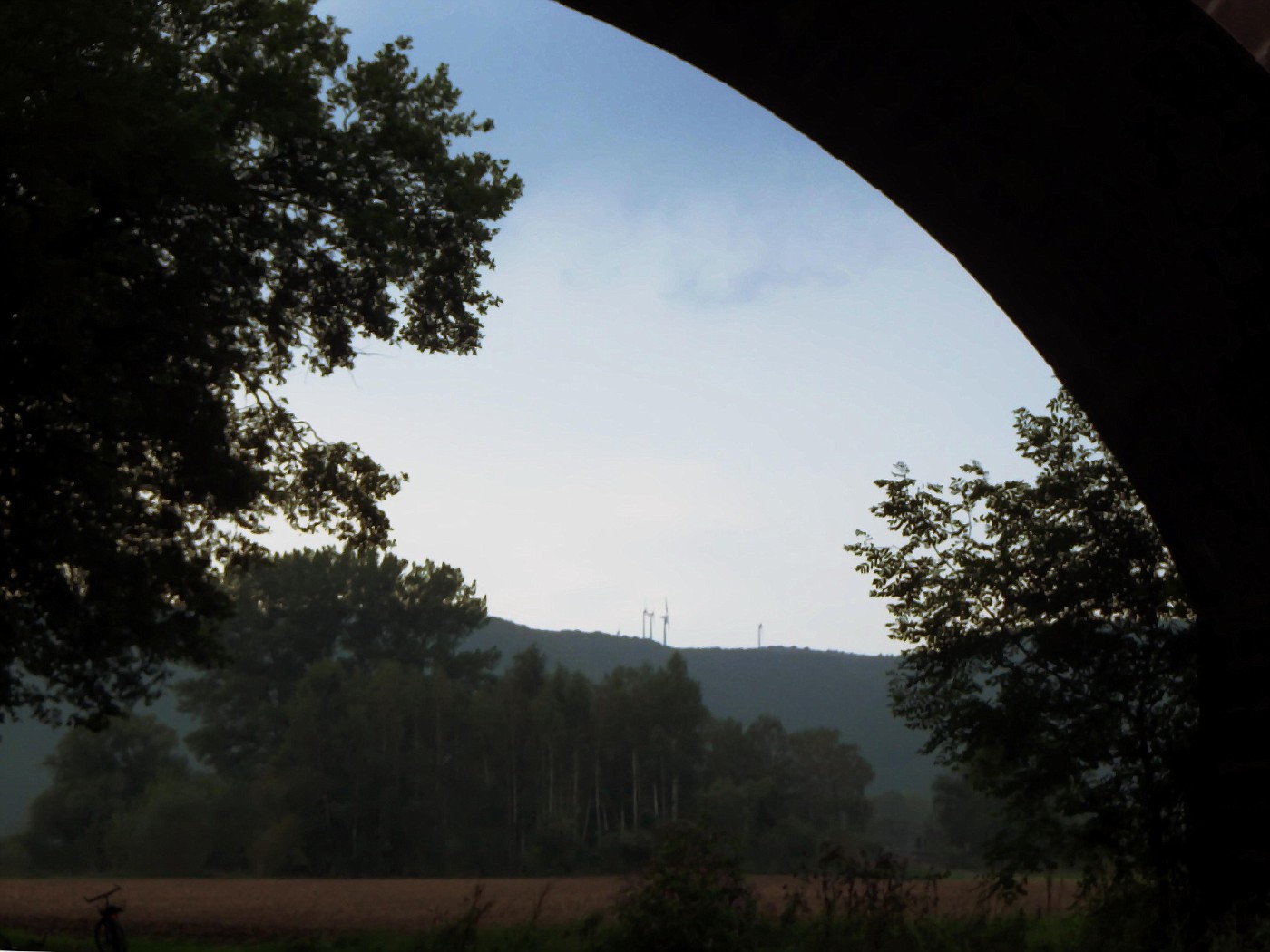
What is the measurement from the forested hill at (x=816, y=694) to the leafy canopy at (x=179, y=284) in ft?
307

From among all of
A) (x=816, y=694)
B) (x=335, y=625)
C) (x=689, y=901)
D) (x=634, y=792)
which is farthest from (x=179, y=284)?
(x=816, y=694)

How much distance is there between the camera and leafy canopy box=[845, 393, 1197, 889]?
1181 cm

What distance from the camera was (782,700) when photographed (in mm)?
115875

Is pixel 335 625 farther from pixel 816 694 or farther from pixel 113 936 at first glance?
pixel 816 694

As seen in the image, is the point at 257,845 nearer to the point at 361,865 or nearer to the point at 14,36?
the point at 361,865

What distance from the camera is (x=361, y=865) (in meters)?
40.3

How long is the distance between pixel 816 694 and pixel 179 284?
364ft

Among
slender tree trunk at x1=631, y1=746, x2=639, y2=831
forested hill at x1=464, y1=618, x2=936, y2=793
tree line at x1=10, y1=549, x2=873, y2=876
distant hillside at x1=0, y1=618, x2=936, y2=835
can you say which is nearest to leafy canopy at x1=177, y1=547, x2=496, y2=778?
tree line at x1=10, y1=549, x2=873, y2=876

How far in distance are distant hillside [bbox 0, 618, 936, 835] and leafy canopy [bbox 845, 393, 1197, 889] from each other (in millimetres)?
93103

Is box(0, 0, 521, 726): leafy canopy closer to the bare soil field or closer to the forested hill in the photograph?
the bare soil field

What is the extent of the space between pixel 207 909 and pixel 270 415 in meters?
14.4

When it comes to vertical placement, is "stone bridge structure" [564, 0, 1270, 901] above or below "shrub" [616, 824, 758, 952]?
above

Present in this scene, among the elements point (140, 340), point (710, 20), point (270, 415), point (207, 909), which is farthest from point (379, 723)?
point (710, 20)

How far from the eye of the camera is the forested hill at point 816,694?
371 ft
